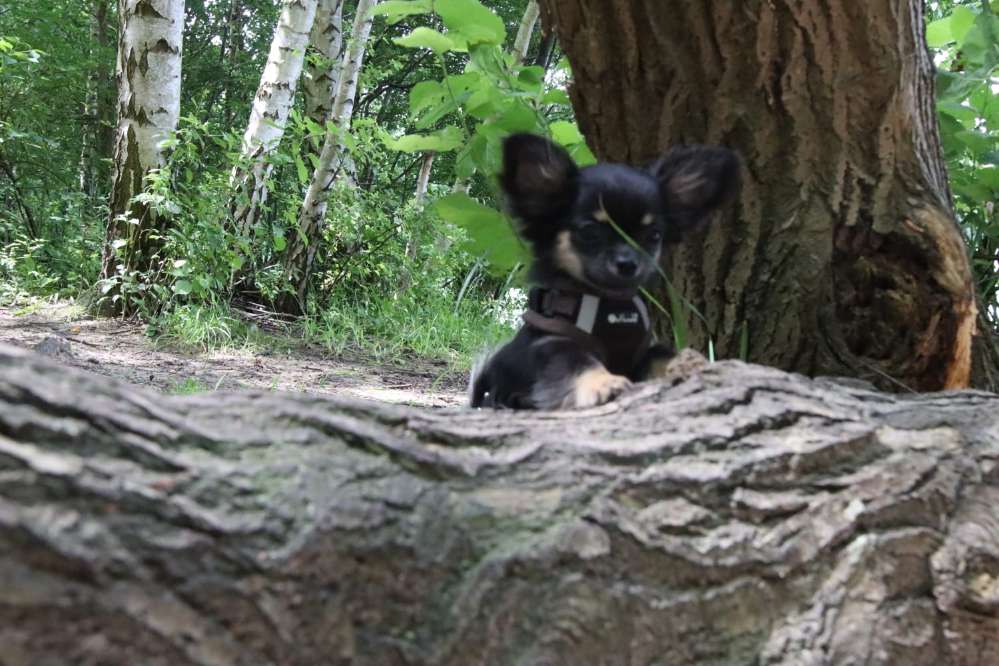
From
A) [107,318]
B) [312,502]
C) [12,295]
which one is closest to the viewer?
[312,502]

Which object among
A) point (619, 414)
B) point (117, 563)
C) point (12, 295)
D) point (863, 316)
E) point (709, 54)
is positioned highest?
point (709, 54)

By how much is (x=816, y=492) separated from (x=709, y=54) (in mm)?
1681

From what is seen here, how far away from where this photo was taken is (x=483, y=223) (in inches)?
129

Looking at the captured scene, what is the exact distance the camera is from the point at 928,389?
267cm

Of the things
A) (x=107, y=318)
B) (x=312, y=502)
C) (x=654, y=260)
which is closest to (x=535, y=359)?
(x=654, y=260)

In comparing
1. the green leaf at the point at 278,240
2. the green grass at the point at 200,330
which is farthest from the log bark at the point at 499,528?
the green leaf at the point at 278,240

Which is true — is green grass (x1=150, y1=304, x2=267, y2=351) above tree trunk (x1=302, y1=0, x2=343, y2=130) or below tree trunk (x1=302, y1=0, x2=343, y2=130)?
below

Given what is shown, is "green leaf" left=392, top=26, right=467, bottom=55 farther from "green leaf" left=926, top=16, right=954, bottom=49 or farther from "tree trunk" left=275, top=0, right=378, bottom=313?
"tree trunk" left=275, top=0, right=378, bottom=313

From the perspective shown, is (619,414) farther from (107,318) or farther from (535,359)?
(107,318)

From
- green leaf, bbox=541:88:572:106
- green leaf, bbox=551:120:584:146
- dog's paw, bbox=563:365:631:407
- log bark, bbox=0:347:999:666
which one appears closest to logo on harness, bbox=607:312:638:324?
dog's paw, bbox=563:365:631:407

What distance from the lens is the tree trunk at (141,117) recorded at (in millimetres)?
6461

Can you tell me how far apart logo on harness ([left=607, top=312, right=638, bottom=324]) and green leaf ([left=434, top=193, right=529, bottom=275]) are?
612 millimetres

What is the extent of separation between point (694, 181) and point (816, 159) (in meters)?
0.43

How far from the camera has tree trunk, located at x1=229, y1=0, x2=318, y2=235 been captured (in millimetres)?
6871
